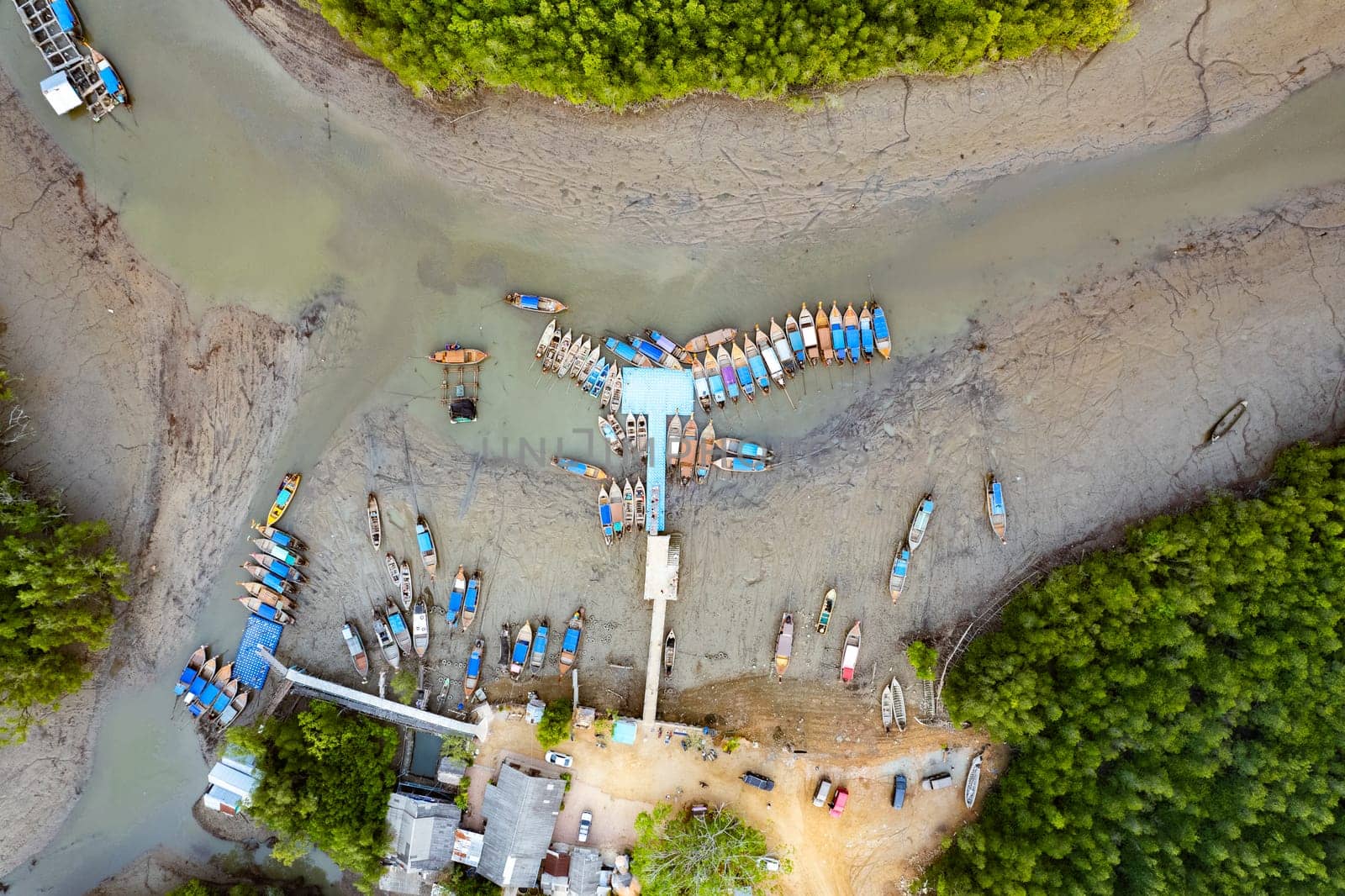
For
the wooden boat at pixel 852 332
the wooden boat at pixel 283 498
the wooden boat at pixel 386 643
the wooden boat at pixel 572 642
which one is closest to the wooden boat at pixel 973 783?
the wooden boat at pixel 572 642

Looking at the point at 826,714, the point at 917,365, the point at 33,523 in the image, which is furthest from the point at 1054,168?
the point at 33,523

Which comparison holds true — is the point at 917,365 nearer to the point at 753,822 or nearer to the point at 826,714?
the point at 826,714

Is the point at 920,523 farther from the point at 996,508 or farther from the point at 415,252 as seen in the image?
the point at 415,252

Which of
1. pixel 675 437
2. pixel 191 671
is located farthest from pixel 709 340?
pixel 191 671

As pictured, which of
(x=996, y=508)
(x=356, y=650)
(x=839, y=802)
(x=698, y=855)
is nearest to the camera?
(x=698, y=855)

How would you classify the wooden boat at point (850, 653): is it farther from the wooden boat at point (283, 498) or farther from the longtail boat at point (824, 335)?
the wooden boat at point (283, 498)
